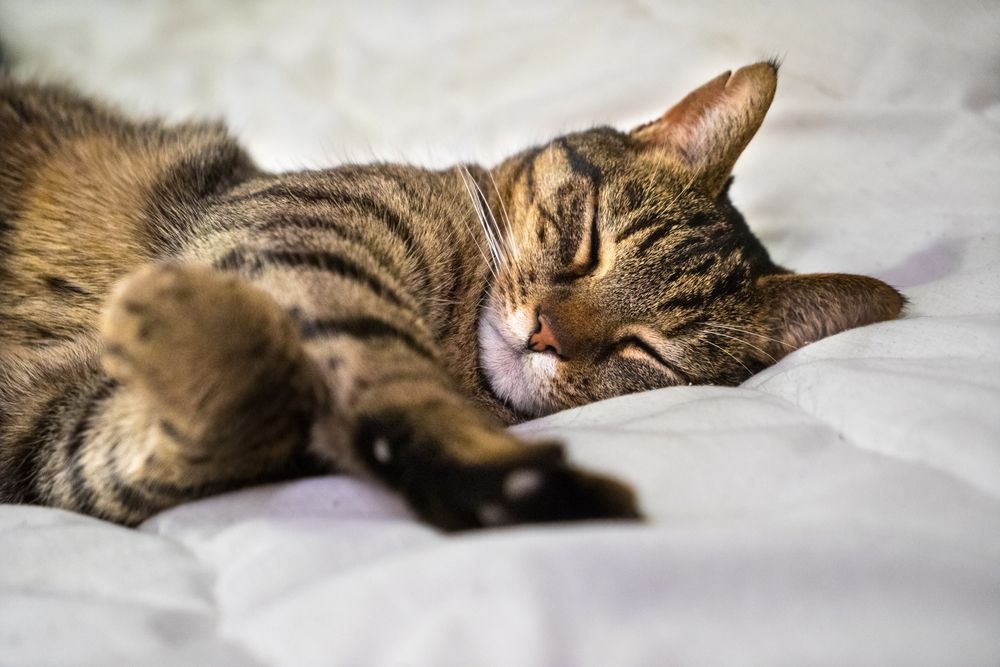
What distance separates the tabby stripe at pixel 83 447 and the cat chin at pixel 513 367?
57 centimetres

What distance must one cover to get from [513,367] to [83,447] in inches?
25.0

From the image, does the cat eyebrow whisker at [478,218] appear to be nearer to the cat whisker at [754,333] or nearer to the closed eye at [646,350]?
the closed eye at [646,350]

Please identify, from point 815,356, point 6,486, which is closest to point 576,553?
point 815,356

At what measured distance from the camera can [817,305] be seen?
1.12 metres

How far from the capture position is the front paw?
57 cm

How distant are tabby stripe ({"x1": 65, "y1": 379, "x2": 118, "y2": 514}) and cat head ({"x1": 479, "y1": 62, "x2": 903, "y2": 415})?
574 millimetres

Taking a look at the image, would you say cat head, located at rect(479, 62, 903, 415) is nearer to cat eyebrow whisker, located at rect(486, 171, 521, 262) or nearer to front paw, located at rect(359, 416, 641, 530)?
cat eyebrow whisker, located at rect(486, 171, 521, 262)

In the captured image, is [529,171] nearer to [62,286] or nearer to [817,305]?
[817,305]

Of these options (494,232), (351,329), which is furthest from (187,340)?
(494,232)

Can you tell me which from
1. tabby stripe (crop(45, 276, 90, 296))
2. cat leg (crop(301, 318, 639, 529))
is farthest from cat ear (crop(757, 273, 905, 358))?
tabby stripe (crop(45, 276, 90, 296))

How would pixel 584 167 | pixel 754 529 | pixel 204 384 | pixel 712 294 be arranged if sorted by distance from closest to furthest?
pixel 754 529, pixel 204 384, pixel 712 294, pixel 584 167

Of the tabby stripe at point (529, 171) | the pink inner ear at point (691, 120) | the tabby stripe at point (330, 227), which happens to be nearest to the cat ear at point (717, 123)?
the pink inner ear at point (691, 120)

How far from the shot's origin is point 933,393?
2.57 feet

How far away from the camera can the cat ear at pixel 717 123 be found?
1.18m
